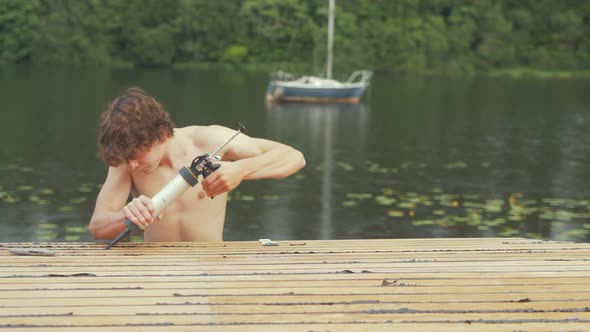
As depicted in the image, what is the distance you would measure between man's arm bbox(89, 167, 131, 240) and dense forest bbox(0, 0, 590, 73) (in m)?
58.9

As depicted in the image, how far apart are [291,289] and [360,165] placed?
1506cm

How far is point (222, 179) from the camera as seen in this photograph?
4289mm

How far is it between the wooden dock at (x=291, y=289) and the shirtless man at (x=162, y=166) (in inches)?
10.5

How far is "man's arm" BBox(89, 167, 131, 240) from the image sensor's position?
15.4ft

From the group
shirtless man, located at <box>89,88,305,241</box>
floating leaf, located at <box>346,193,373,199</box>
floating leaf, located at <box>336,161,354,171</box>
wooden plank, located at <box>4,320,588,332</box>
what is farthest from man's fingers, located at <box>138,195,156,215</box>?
floating leaf, located at <box>336,161,354,171</box>

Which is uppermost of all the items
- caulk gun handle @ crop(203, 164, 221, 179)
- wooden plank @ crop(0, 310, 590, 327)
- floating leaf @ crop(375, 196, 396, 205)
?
caulk gun handle @ crop(203, 164, 221, 179)

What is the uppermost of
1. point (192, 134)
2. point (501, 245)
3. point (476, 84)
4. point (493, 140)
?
point (192, 134)

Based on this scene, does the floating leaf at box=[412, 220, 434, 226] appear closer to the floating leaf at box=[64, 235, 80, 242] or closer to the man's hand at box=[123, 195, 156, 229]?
the floating leaf at box=[64, 235, 80, 242]

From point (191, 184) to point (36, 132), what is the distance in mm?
19348

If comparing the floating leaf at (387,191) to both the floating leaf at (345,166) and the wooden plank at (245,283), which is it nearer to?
the floating leaf at (345,166)

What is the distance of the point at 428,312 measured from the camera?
11.0 ft

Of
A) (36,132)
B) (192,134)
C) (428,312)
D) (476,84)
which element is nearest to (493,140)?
(36,132)

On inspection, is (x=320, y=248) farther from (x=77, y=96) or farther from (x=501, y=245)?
(x=77, y=96)

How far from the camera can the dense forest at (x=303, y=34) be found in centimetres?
6544
